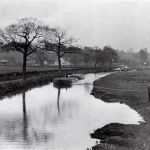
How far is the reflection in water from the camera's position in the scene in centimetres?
1972

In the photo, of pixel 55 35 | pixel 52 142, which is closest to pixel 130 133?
pixel 52 142

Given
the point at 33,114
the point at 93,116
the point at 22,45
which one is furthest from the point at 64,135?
the point at 22,45

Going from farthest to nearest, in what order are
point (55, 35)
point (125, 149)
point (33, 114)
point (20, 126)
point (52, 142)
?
point (55, 35)
point (33, 114)
point (20, 126)
point (52, 142)
point (125, 149)

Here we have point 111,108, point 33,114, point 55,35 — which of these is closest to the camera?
point 33,114

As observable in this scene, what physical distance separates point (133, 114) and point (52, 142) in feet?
37.7

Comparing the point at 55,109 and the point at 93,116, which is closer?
the point at 93,116

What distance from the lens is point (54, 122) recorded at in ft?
85.8

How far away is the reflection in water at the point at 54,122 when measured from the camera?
19.7 metres

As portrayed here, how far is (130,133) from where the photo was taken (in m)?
21.1

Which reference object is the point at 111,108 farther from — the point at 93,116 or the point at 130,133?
the point at 130,133

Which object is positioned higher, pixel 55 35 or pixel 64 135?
pixel 55 35

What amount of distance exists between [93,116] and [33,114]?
5.95 m

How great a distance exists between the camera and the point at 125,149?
1725 cm

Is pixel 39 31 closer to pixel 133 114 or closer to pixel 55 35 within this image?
pixel 55 35
